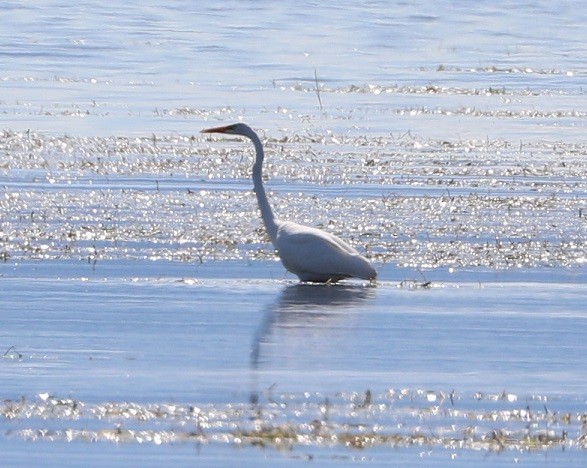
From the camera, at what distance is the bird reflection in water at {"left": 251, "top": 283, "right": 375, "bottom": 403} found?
1086 cm

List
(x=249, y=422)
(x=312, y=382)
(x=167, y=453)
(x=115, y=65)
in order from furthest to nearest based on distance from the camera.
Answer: (x=115, y=65), (x=312, y=382), (x=249, y=422), (x=167, y=453)

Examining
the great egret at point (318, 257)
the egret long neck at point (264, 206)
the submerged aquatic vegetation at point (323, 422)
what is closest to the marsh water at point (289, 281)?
the submerged aquatic vegetation at point (323, 422)

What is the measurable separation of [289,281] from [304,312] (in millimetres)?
1707

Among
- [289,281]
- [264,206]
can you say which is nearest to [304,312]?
[289,281]

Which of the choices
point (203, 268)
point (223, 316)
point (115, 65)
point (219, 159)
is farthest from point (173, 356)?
point (115, 65)

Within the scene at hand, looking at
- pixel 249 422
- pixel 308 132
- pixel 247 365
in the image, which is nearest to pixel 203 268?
pixel 247 365

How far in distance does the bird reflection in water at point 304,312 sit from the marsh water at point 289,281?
4 centimetres

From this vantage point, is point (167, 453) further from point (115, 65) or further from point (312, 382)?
point (115, 65)

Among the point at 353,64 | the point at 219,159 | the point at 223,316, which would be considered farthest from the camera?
the point at 353,64

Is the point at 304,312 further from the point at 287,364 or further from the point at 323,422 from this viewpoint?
the point at 323,422

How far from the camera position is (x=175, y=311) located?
11.9 meters

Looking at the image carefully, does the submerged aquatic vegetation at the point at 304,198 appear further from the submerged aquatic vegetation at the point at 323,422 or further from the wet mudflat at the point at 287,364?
the submerged aquatic vegetation at the point at 323,422

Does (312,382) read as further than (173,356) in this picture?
No

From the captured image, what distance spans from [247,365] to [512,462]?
244 cm
